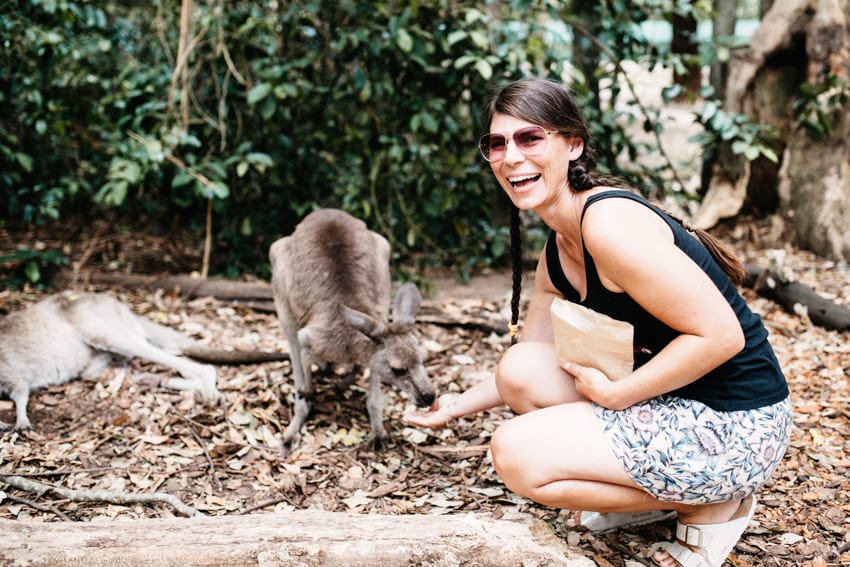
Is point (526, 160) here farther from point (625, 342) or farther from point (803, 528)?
point (803, 528)

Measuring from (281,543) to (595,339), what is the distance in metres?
1.14

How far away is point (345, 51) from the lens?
5137 mm

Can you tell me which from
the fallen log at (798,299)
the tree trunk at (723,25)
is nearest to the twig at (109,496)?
the fallen log at (798,299)

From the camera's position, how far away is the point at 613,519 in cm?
251

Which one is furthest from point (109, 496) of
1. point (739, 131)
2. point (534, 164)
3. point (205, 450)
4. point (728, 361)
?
point (739, 131)

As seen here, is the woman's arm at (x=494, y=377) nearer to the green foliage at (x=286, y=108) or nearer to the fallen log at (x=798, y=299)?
the green foliage at (x=286, y=108)

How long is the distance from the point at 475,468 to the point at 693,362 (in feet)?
4.58

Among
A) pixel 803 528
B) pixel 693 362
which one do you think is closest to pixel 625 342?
pixel 693 362

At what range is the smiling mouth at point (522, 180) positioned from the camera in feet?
7.38

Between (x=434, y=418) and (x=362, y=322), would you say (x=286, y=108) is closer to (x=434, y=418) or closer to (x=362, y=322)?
(x=362, y=322)

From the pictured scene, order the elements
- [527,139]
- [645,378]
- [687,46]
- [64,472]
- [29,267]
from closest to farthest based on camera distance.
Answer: [645,378] → [527,139] → [64,472] → [29,267] → [687,46]

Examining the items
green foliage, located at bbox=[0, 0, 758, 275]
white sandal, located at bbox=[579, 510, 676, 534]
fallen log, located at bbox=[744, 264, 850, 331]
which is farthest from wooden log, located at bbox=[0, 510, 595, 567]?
fallen log, located at bbox=[744, 264, 850, 331]

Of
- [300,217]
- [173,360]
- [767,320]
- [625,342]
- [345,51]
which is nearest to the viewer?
[625,342]

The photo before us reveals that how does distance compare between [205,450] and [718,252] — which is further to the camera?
[205,450]
